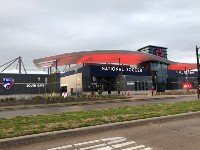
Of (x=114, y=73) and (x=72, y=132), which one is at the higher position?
(x=114, y=73)

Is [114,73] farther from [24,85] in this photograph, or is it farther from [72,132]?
[72,132]

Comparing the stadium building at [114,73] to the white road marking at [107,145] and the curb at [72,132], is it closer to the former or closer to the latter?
the curb at [72,132]

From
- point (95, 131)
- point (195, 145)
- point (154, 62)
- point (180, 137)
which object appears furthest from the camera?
point (154, 62)

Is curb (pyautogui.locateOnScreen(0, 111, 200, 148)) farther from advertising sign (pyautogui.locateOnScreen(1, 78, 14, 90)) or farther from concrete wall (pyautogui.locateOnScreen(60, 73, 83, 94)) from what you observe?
concrete wall (pyautogui.locateOnScreen(60, 73, 83, 94))

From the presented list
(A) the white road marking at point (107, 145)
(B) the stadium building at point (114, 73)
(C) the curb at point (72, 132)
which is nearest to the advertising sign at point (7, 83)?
(B) the stadium building at point (114, 73)

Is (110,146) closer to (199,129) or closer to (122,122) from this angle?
(122,122)

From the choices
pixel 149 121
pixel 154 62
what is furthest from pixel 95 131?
pixel 154 62

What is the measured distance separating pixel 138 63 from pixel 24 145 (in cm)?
7249

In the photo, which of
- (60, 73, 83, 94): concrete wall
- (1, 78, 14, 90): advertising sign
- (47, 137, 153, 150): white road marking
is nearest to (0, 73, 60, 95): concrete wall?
(1, 78, 14, 90): advertising sign

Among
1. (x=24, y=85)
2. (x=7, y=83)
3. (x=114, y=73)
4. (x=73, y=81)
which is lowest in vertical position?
(x=24, y=85)

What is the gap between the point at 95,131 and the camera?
908 centimetres

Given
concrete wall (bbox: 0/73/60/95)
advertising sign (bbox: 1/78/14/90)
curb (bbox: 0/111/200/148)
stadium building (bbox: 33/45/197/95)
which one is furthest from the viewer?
stadium building (bbox: 33/45/197/95)

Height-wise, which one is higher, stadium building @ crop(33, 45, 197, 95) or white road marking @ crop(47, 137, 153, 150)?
stadium building @ crop(33, 45, 197, 95)

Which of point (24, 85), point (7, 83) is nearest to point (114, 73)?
point (24, 85)
